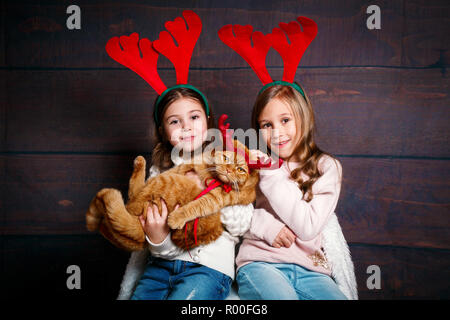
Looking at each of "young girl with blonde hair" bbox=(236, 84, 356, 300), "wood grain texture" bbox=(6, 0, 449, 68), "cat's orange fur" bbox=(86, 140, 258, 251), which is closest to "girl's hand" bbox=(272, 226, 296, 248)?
"young girl with blonde hair" bbox=(236, 84, 356, 300)

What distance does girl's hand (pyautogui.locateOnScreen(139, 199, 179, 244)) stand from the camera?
29.0 inches

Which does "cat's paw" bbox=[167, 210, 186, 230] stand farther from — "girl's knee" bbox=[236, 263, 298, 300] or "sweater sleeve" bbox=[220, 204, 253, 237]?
"girl's knee" bbox=[236, 263, 298, 300]

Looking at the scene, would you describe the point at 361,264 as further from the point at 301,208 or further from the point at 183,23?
the point at 183,23

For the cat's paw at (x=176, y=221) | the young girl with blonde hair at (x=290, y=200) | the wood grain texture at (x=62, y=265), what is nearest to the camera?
the cat's paw at (x=176, y=221)

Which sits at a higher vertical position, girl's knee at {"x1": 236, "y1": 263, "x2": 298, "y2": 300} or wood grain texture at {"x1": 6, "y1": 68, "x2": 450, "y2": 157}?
→ wood grain texture at {"x1": 6, "y1": 68, "x2": 450, "y2": 157}

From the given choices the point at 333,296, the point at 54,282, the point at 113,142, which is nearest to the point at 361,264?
the point at 333,296

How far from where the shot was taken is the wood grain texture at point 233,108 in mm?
1117

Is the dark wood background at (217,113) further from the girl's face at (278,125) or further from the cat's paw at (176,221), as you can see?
the cat's paw at (176,221)

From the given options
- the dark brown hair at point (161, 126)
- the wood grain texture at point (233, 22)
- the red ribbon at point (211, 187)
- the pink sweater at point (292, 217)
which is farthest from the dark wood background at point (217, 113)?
the red ribbon at point (211, 187)

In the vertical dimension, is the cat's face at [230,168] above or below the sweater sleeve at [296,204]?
above

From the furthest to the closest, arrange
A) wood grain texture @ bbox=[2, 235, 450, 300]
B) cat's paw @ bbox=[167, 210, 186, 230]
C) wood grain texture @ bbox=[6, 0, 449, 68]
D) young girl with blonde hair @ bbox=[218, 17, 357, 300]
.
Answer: wood grain texture @ bbox=[2, 235, 450, 300], wood grain texture @ bbox=[6, 0, 449, 68], young girl with blonde hair @ bbox=[218, 17, 357, 300], cat's paw @ bbox=[167, 210, 186, 230]

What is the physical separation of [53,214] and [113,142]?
1.13 ft

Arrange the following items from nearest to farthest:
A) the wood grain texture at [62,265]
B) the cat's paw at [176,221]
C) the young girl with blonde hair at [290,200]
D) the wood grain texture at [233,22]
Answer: the cat's paw at [176,221]
the young girl with blonde hair at [290,200]
the wood grain texture at [233,22]
the wood grain texture at [62,265]

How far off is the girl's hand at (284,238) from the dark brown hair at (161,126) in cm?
30
